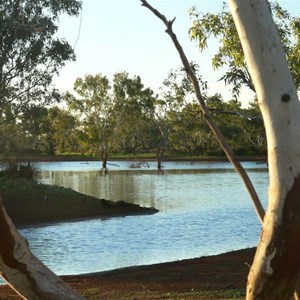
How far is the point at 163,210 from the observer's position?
2073 centimetres

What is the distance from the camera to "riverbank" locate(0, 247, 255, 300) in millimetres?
6789

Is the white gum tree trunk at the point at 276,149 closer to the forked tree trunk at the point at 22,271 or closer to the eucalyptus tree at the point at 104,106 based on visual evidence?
the forked tree trunk at the point at 22,271

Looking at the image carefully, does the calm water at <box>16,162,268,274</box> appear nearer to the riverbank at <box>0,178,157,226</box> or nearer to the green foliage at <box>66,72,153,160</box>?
the riverbank at <box>0,178,157,226</box>

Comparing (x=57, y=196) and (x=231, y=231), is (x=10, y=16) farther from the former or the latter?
(x=231, y=231)

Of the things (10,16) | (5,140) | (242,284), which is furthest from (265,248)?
(5,140)

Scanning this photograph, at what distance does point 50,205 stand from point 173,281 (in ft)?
42.1

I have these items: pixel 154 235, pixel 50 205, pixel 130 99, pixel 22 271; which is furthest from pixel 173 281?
pixel 130 99

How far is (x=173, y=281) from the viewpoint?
788cm

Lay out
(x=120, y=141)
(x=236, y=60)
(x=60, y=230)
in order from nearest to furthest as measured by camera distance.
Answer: (x=236, y=60)
(x=60, y=230)
(x=120, y=141)

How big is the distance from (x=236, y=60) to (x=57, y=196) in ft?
43.2

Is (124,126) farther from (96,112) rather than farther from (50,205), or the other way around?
(50,205)

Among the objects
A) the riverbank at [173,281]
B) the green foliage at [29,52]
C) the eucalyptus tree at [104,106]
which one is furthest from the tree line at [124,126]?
the riverbank at [173,281]

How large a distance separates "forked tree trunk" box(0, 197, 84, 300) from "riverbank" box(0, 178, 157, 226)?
15.5 m

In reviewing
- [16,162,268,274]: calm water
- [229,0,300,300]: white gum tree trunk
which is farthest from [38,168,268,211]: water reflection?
[229,0,300,300]: white gum tree trunk
